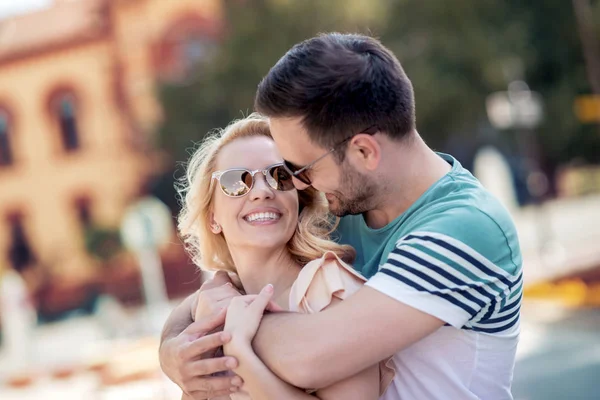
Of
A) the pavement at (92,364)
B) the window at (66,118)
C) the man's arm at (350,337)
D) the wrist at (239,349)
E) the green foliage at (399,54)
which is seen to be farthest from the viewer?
the window at (66,118)

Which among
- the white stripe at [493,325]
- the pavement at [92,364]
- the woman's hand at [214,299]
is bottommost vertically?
the pavement at [92,364]

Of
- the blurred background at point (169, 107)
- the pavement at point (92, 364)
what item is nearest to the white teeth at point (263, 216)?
the pavement at point (92, 364)

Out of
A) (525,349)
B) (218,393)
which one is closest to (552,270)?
(525,349)

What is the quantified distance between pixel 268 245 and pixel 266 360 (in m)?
0.54

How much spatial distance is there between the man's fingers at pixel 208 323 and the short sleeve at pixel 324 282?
0.21m

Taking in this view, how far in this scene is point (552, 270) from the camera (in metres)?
15.3

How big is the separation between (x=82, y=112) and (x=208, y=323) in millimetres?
26029

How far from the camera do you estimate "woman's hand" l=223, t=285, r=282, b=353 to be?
2098 millimetres

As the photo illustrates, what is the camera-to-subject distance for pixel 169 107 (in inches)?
961

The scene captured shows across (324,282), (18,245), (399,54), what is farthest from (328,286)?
(18,245)

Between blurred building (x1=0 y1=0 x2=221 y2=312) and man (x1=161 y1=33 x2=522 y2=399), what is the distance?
81.0 feet

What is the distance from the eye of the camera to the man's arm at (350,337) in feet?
6.30

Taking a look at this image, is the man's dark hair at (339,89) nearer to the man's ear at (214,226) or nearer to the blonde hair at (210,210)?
the blonde hair at (210,210)

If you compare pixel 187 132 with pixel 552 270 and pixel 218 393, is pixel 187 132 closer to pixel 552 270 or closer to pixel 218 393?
pixel 552 270
